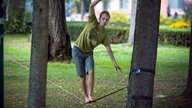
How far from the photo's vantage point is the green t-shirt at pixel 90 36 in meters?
8.66

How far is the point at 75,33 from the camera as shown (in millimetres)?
28188

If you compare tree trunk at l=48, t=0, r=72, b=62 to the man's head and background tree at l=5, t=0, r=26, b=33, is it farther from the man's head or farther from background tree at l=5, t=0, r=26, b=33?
background tree at l=5, t=0, r=26, b=33

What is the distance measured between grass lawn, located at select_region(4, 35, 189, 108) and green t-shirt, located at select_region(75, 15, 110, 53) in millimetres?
1022

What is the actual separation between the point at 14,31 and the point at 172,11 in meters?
27.6

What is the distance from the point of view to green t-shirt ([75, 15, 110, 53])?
8.66 m

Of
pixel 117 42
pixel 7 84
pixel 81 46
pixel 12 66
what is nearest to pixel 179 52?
pixel 117 42

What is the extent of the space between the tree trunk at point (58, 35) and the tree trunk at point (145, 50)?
9.34 metres

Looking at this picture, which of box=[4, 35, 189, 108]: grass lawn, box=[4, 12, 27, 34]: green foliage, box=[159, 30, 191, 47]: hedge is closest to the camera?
box=[4, 35, 189, 108]: grass lawn

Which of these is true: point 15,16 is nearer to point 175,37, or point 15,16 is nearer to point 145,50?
point 175,37

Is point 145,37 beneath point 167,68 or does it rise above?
above

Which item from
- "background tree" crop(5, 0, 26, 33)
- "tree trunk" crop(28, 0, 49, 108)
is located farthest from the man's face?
"background tree" crop(5, 0, 26, 33)

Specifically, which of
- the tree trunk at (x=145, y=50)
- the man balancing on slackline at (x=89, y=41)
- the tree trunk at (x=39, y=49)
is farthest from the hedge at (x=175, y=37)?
the tree trunk at (x=39, y=49)

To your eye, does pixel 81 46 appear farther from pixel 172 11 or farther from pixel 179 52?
pixel 172 11

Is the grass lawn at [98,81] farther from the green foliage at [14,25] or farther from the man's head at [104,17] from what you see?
the green foliage at [14,25]
